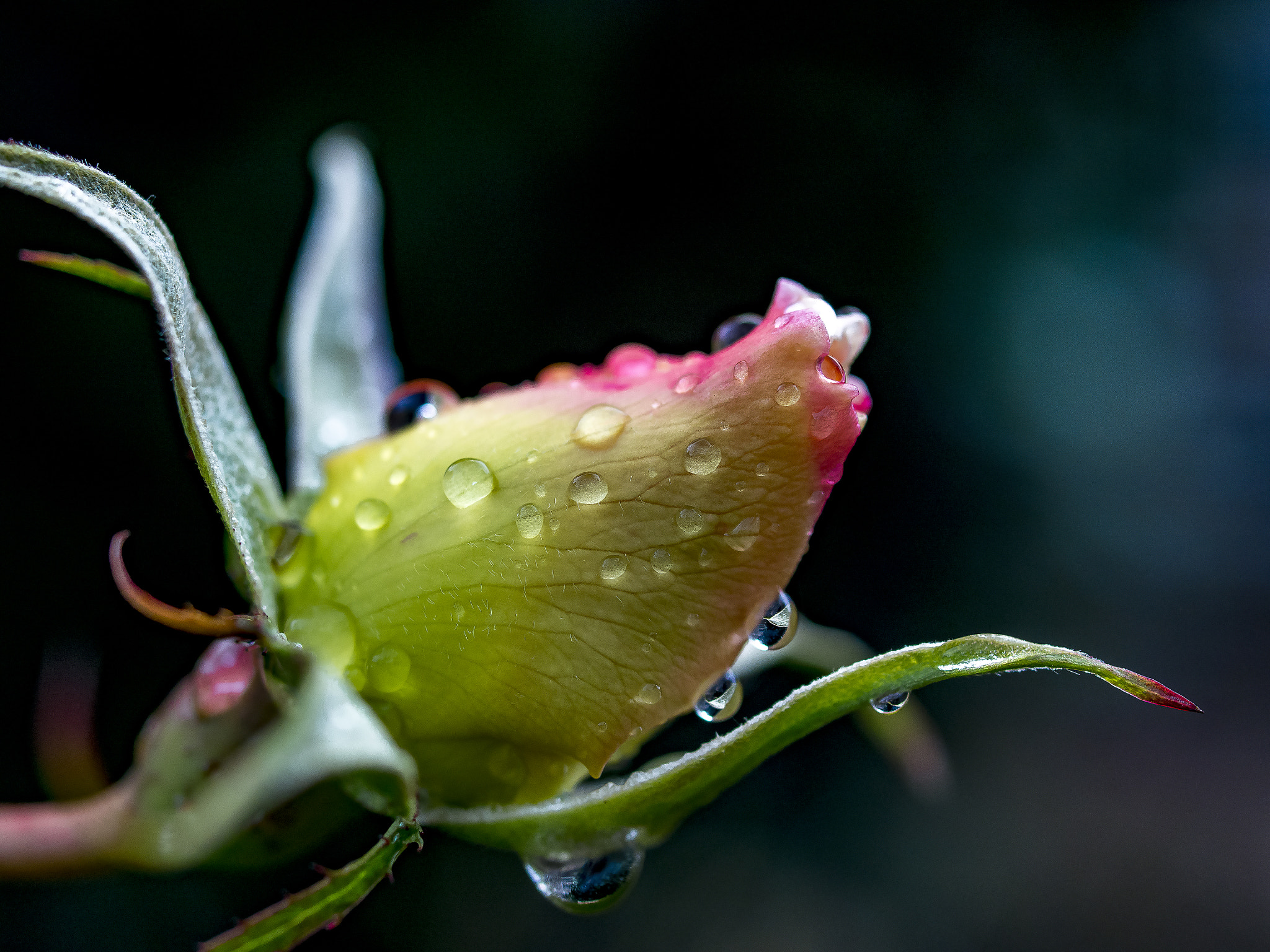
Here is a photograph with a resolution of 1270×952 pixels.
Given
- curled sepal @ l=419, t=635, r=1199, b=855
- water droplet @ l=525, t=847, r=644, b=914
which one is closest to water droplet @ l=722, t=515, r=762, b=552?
curled sepal @ l=419, t=635, r=1199, b=855

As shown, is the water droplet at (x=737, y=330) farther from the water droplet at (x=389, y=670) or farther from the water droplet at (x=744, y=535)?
the water droplet at (x=389, y=670)

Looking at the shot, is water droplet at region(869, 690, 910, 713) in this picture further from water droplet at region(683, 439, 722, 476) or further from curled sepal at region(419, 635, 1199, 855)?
water droplet at region(683, 439, 722, 476)

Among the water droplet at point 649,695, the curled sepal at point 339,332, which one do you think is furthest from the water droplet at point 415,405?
the water droplet at point 649,695

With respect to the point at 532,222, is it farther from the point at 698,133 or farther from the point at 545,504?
the point at 545,504

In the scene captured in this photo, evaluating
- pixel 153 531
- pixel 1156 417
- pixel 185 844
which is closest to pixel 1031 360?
pixel 1156 417

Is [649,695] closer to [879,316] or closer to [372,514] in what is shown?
[372,514]

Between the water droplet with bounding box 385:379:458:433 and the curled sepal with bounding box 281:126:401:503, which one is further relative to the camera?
the curled sepal with bounding box 281:126:401:503
